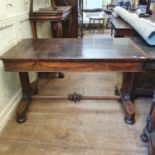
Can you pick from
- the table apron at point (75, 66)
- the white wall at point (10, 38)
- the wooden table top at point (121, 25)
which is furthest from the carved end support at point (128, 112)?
the white wall at point (10, 38)

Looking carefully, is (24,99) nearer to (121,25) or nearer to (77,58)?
(77,58)

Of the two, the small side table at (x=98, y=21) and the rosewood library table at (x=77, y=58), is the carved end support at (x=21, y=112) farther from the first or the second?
the small side table at (x=98, y=21)

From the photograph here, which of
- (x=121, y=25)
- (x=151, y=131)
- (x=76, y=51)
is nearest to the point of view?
(x=151, y=131)

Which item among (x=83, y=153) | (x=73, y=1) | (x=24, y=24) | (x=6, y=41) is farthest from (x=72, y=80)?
(x=73, y=1)

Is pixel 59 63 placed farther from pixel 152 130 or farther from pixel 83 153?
pixel 152 130

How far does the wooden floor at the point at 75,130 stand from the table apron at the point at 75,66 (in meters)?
0.57

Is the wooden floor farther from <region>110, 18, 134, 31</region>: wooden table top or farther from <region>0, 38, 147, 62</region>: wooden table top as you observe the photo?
<region>110, 18, 134, 31</region>: wooden table top

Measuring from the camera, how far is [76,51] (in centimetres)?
158

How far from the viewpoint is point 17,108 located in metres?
1.83

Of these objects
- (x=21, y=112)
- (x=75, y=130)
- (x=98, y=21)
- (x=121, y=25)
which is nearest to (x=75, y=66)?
(x=75, y=130)

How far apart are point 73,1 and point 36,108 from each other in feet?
7.58

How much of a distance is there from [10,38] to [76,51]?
27.5 inches

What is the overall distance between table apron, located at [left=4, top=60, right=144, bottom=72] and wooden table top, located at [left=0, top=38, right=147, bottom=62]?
0.03 meters

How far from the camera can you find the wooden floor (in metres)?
1.46
